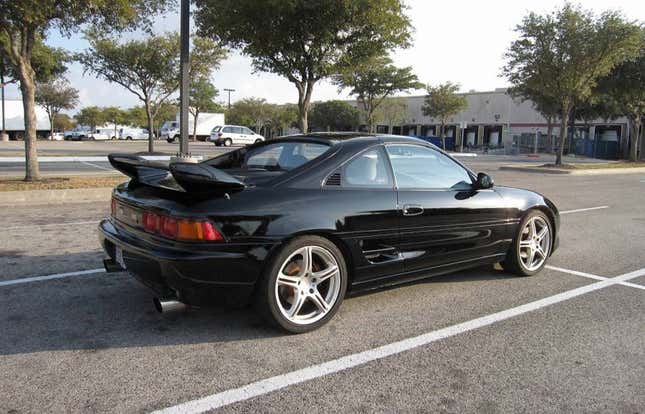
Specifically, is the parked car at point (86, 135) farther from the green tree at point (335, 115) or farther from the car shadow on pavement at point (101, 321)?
the car shadow on pavement at point (101, 321)

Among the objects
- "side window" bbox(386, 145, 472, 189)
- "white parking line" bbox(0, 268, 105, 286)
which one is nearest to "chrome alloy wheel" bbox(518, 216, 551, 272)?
"side window" bbox(386, 145, 472, 189)

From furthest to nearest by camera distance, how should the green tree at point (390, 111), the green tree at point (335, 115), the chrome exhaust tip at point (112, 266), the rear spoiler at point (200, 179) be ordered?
the green tree at point (335, 115), the green tree at point (390, 111), the chrome exhaust tip at point (112, 266), the rear spoiler at point (200, 179)

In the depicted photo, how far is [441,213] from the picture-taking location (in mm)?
4578

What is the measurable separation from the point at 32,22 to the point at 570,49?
69.2 ft

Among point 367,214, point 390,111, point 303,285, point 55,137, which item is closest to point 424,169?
point 367,214

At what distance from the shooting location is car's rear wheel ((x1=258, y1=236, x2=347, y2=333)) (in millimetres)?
3670

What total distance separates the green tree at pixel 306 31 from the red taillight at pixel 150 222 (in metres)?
11.2

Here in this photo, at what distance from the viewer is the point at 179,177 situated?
135 inches

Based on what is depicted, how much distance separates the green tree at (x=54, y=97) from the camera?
59.3 metres

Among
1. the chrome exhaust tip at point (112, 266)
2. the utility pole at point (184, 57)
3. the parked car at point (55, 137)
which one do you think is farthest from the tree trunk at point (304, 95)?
the parked car at point (55, 137)

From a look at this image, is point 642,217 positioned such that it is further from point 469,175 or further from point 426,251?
point 426,251

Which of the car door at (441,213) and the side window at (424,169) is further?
the side window at (424,169)

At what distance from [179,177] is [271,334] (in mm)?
1302

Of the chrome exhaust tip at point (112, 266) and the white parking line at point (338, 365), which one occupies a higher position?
the chrome exhaust tip at point (112, 266)
